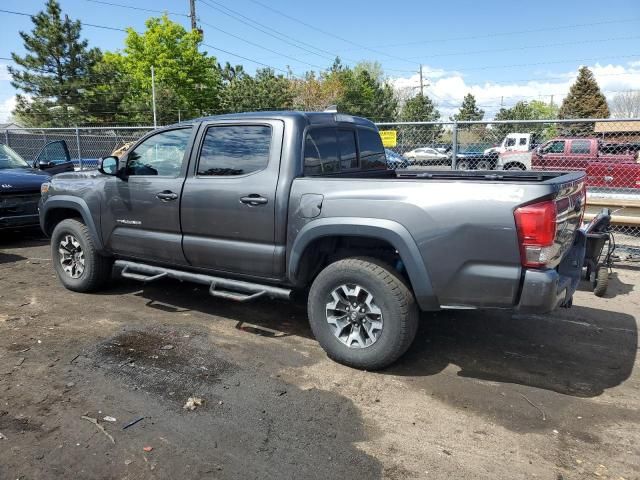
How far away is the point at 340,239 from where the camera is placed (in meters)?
3.99

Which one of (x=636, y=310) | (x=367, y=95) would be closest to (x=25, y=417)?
(x=636, y=310)

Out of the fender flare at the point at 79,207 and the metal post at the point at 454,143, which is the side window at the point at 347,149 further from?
the metal post at the point at 454,143

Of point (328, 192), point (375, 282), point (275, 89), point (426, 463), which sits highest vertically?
point (275, 89)

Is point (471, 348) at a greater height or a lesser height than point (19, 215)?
lesser

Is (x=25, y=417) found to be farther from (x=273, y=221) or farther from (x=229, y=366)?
(x=273, y=221)

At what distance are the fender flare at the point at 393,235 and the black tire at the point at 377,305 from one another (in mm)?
138

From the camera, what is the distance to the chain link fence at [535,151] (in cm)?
778

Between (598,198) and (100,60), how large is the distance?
4389 cm

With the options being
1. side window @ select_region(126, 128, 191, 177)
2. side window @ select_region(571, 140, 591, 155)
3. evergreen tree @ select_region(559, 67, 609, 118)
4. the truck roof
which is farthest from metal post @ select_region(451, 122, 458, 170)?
evergreen tree @ select_region(559, 67, 609, 118)

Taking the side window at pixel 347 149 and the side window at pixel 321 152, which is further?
the side window at pixel 347 149

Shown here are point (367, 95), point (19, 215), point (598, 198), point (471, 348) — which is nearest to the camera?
point (471, 348)

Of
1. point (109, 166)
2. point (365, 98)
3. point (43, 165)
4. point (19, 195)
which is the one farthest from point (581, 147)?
point (365, 98)

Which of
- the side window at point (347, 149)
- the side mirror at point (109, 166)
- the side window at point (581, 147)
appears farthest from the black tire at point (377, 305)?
the side window at point (581, 147)

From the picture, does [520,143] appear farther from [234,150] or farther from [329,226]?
[329,226]
